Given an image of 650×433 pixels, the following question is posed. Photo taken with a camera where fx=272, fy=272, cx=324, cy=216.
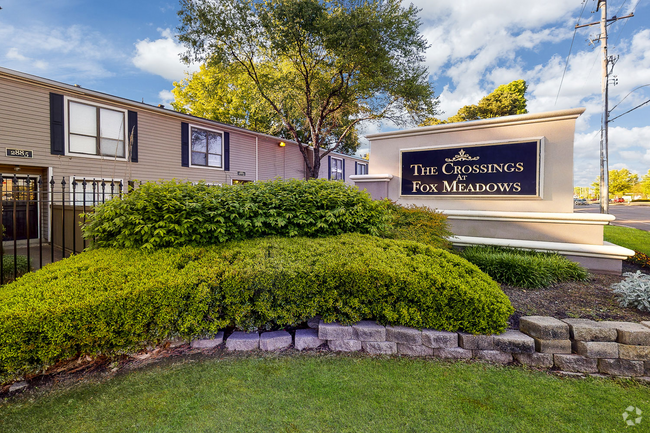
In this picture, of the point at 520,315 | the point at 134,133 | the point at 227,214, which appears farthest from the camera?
the point at 134,133

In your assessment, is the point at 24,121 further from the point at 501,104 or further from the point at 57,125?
the point at 501,104

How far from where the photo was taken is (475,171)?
5.87 meters

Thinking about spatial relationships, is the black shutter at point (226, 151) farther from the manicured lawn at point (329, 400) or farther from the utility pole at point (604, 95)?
the utility pole at point (604, 95)

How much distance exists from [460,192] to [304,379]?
5276mm

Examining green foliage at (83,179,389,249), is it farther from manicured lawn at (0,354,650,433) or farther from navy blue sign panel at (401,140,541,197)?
navy blue sign panel at (401,140,541,197)

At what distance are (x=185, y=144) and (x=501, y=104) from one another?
29.5 meters

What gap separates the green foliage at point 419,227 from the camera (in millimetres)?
4492

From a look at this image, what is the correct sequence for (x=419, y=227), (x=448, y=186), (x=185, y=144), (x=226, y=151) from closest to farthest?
1. (x=419, y=227)
2. (x=448, y=186)
3. (x=185, y=144)
4. (x=226, y=151)

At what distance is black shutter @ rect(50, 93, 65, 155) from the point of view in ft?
29.5

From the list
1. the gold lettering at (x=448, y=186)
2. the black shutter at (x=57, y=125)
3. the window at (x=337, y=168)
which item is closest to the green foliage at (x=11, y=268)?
the black shutter at (x=57, y=125)

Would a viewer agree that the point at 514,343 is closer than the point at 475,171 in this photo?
Yes

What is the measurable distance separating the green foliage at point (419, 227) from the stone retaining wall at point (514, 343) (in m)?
1.96

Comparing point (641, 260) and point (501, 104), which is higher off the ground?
point (501, 104)

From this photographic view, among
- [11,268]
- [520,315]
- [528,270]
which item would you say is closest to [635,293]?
[528,270]
